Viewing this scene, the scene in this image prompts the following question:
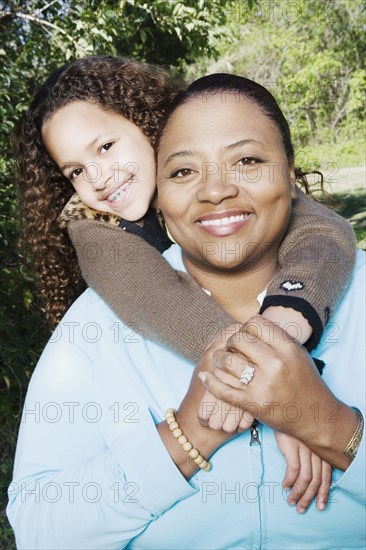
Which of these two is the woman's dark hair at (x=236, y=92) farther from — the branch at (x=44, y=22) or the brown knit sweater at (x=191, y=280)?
the branch at (x=44, y=22)

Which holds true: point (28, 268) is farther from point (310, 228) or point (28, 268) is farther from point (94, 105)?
point (310, 228)

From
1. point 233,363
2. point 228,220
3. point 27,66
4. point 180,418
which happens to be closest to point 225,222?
point 228,220

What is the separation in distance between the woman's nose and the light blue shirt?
41 centimetres

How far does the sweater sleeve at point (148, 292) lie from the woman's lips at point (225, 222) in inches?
8.8

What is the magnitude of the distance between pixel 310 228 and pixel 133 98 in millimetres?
960

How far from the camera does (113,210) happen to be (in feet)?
8.27

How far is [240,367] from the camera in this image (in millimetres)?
1442

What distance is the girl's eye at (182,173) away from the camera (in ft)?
5.68

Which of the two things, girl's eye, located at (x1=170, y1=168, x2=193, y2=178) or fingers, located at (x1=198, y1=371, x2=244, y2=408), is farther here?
girl's eye, located at (x1=170, y1=168, x2=193, y2=178)

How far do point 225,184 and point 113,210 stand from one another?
934mm

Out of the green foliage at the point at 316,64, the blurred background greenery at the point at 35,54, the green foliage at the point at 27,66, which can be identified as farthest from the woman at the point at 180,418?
the green foliage at the point at 316,64

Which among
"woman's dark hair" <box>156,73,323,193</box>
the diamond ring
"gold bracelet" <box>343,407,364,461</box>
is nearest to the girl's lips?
"woman's dark hair" <box>156,73,323,193</box>

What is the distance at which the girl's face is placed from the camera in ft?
8.13

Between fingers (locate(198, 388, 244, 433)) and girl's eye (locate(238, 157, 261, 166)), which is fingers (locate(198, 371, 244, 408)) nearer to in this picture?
fingers (locate(198, 388, 244, 433))
